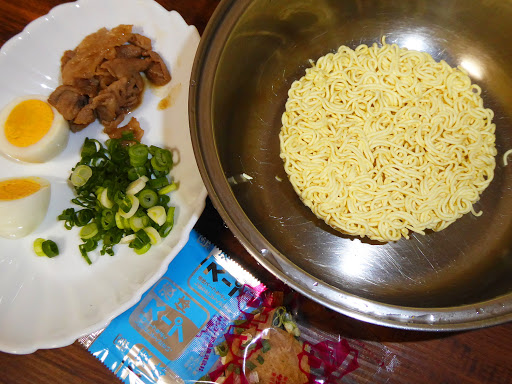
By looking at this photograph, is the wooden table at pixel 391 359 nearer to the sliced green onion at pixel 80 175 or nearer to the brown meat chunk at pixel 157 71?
the sliced green onion at pixel 80 175

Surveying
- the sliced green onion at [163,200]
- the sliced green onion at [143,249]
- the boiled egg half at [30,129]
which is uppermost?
A: the boiled egg half at [30,129]

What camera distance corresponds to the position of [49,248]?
244cm

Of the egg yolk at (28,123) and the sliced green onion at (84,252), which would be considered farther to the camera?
the egg yolk at (28,123)

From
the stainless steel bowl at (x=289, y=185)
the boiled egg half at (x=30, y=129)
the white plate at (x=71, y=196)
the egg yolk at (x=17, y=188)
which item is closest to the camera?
the stainless steel bowl at (x=289, y=185)

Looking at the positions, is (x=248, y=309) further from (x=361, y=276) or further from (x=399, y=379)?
(x=399, y=379)

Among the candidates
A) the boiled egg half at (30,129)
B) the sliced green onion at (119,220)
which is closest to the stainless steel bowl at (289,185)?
the sliced green onion at (119,220)

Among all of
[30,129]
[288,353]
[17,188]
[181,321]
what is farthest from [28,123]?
[288,353]

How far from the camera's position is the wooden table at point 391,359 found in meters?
2.35

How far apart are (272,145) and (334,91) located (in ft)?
1.90

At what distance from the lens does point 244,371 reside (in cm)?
232

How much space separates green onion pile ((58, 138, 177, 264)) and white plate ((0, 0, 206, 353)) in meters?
0.09

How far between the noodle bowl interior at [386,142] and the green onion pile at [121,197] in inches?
33.9

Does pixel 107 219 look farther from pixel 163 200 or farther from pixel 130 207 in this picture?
pixel 163 200

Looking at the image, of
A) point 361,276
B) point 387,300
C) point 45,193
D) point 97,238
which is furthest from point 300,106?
point 45,193
